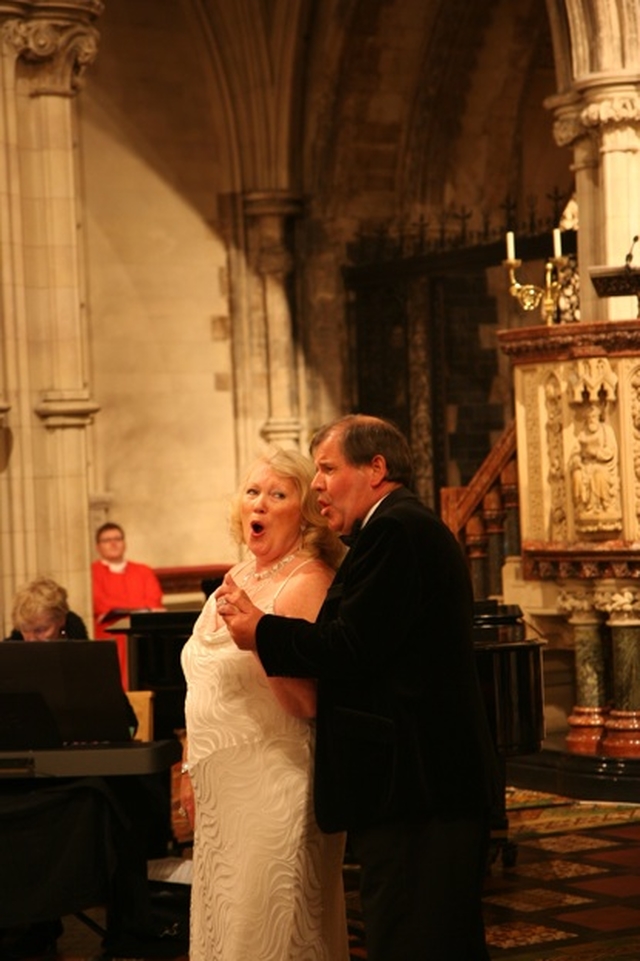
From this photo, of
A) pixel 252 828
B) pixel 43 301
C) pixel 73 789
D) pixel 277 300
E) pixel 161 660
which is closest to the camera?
pixel 252 828

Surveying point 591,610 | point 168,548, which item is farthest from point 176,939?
point 168,548

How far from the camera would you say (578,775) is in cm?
911

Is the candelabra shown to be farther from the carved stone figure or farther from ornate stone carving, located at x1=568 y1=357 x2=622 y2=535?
the carved stone figure

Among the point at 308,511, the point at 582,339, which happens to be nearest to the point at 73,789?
the point at 308,511

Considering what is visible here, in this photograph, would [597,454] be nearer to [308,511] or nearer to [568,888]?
[568,888]

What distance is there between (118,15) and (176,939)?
8.23m

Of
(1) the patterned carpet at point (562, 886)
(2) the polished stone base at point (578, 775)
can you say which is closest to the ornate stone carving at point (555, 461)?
(2) the polished stone base at point (578, 775)

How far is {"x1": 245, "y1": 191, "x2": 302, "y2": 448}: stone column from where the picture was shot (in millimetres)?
13328

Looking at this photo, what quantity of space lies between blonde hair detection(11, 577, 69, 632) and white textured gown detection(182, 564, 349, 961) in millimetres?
1978

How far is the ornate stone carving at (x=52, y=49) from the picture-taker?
8.66 metres

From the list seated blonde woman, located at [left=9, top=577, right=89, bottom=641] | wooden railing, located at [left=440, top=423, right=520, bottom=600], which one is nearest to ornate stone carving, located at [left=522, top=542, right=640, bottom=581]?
wooden railing, located at [left=440, top=423, right=520, bottom=600]

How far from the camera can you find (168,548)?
510 inches

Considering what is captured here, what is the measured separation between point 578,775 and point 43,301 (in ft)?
11.0

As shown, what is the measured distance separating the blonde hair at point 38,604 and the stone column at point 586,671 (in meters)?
3.62
